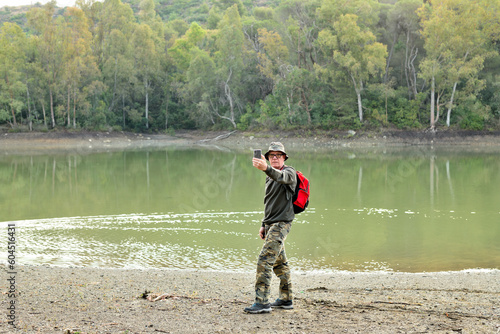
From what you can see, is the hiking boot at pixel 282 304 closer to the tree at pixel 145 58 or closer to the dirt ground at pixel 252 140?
Result: the dirt ground at pixel 252 140

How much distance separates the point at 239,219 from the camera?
12617 millimetres

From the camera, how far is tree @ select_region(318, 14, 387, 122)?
4325 cm

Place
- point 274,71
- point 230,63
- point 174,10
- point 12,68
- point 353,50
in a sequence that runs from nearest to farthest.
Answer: point 353,50, point 12,68, point 274,71, point 230,63, point 174,10

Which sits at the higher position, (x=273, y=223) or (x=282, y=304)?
(x=273, y=223)

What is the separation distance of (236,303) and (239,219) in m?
6.95

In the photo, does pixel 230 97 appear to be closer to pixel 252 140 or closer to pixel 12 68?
pixel 252 140

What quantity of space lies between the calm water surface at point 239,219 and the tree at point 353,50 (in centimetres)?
2082

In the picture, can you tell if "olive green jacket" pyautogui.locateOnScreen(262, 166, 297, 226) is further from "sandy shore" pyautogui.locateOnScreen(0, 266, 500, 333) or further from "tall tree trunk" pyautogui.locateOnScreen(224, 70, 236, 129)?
"tall tree trunk" pyautogui.locateOnScreen(224, 70, 236, 129)

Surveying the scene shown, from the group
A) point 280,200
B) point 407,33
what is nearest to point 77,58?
point 407,33

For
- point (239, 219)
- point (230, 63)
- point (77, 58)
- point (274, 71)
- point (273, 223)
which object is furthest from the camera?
point (230, 63)

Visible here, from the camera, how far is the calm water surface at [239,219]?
904 cm

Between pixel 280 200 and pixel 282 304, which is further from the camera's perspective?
pixel 282 304

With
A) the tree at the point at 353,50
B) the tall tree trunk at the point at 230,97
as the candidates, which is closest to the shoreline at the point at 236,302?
the tree at the point at 353,50

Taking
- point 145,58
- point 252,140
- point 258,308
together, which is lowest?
point 252,140
